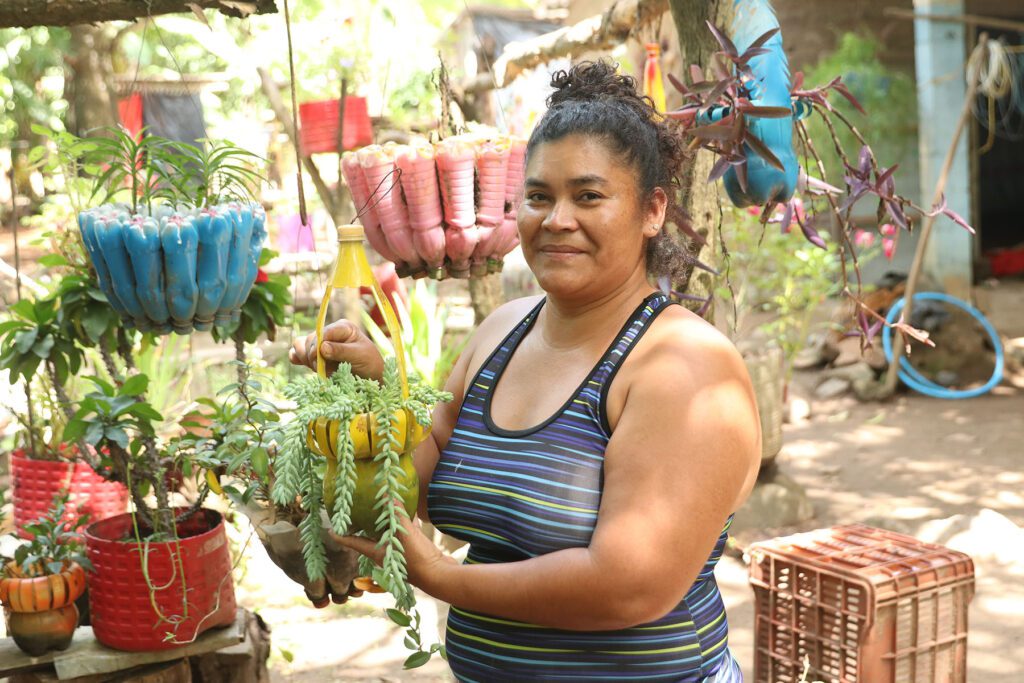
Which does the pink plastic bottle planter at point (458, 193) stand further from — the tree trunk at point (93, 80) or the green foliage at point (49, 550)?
the tree trunk at point (93, 80)

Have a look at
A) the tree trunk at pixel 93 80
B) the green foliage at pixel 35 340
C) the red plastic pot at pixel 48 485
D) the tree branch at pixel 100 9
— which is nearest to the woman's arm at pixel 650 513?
the tree branch at pixel 100 9

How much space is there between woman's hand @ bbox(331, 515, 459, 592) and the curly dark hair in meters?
0.59

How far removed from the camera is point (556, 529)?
5.08 feet

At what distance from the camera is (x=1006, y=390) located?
7672 mm

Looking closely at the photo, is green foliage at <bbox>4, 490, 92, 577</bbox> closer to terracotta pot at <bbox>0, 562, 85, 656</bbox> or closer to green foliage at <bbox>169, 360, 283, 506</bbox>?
terracotta pot at <bbox>0, 562, 85, 656</bbox>

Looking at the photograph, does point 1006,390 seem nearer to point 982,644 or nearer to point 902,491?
point 902,491

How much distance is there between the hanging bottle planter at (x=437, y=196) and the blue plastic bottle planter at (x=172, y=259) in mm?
290

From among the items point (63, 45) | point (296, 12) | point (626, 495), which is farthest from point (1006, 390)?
point (63, 45)

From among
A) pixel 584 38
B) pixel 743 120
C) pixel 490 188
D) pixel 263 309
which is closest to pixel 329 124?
pixel 584 38

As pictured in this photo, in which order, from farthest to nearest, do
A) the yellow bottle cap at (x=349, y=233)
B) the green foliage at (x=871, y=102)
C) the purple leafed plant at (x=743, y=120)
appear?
the green foliage at (x=871, y=102) < the purple leafed plant at (x=743, y=120) < the yellow bottle cap at (x=349, y=233)

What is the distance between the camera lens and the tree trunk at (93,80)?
9273mm

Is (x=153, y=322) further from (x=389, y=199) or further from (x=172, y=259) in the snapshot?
(x=389, y=199)

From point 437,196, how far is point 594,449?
854 millimetres

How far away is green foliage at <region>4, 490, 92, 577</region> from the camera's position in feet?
9.10
